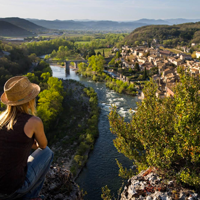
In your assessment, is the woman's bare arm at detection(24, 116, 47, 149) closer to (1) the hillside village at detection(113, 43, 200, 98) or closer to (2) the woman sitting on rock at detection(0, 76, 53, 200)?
(2) the woman sitting on rock at detection(0, 76, 53, 200)

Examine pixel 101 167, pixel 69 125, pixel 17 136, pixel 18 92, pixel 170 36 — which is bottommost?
pixel 101 167

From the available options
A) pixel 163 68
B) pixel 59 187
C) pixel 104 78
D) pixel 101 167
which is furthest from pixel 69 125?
pixel 163 68

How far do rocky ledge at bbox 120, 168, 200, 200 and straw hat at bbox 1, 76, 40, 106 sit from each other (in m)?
1.99

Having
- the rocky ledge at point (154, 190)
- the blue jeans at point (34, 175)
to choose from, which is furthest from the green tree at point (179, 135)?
the blue jeans at point (34, 175)

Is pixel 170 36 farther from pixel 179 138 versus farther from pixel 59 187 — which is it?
pixel 59 187

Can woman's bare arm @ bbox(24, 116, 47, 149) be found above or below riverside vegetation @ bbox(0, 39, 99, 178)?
above

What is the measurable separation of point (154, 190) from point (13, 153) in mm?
1966

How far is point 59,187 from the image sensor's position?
9.52ft

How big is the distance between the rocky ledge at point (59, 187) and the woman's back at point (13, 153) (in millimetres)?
903

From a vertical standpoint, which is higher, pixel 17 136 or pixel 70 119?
pixel 17 136

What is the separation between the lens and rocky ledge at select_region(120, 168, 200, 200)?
2717mm

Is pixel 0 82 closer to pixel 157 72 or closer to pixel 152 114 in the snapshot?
pixel 152 114

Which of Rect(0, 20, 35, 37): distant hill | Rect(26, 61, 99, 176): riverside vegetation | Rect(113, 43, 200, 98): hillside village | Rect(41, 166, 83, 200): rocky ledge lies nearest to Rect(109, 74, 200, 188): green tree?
Rect(41, 166, 83, 200): rocky ledge

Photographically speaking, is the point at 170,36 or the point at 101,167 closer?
the point at 101,167
